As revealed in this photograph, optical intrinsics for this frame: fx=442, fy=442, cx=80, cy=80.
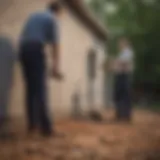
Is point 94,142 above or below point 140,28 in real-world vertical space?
below

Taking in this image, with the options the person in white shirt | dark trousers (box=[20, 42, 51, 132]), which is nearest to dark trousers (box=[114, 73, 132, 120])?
the person in white shirt

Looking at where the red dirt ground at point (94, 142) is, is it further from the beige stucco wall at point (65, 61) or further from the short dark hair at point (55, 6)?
the short dark hair at point (55, 6)

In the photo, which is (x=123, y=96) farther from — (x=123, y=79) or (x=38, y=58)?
(x=38, y=58)

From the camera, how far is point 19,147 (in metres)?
0.55

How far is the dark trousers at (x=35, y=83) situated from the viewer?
0.55 m

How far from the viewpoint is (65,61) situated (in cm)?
56

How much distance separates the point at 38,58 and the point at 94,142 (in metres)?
0.14

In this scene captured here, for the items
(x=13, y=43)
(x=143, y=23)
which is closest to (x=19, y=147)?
(x=13, y=43)

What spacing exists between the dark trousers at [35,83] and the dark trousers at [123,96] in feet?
0.33

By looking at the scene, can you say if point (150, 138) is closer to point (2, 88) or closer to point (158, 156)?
point (158, 156)

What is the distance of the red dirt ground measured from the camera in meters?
0.55

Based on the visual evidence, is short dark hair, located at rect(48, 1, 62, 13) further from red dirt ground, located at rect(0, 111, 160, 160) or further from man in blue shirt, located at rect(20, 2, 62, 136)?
red dirt ground, located at rect(0, 111, 160, 160)

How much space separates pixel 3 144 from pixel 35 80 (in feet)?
0.29

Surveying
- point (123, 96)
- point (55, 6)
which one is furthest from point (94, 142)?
point (55, 6)
